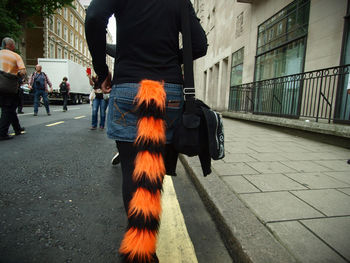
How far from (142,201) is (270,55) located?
408 inches

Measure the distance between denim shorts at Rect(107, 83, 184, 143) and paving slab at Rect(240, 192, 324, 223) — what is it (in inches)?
48.7

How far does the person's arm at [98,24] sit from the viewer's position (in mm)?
1215

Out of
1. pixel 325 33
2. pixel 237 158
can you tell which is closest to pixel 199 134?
pixel 237 158

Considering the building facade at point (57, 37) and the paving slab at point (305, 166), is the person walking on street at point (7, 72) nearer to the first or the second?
the paving slab at point (305, 166)

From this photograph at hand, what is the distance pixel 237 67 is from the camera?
1346 centimetres

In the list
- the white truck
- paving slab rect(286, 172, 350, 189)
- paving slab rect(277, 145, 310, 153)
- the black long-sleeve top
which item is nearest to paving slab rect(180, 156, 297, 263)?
paving slab rect(286, 172, 350, 189)

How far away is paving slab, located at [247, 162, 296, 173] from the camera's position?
3.22 m

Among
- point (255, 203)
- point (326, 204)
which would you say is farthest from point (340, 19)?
point (255, 203)

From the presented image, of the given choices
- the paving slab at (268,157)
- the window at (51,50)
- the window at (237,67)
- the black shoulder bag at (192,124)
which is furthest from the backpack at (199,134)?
the window at (51,50)

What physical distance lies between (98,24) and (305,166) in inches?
139

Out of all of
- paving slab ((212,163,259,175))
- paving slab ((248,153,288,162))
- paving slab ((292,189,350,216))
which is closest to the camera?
paving slab ((292,189,350,216))

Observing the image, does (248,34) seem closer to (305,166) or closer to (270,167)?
(305,166)

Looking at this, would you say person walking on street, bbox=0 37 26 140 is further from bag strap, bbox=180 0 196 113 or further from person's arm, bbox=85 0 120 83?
bag strap, bbox=180 0 196 113

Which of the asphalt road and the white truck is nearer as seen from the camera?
the asphalt road
